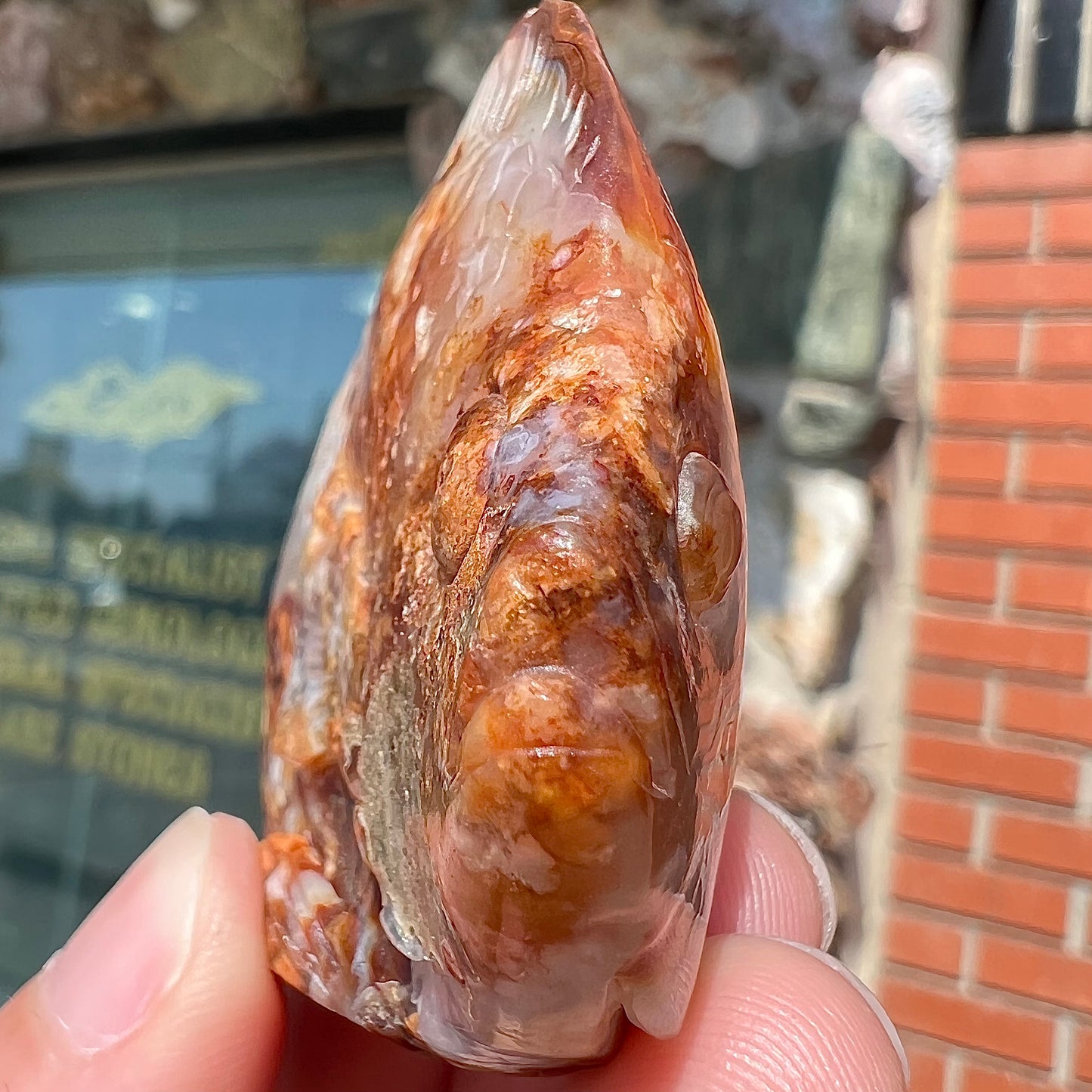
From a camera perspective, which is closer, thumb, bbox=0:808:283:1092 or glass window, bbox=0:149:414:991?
thumb, bbox=0:808:283:1092

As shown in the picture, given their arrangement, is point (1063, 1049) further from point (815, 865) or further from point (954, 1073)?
point (815, 865)

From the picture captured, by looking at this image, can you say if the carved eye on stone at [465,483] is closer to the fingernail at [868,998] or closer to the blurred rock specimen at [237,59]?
the fingernail at [868,998]

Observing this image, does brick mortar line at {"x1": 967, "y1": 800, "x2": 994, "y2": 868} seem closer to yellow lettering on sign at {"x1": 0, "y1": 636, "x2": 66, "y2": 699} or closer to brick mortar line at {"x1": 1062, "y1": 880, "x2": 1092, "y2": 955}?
brick mortar line at {"x1": 1062, "y1": 880, "x2": 1092, "y2": 955}

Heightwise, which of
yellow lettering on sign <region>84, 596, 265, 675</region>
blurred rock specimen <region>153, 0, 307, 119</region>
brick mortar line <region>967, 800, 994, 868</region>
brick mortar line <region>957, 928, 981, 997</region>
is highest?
blurred rock specimen <region>153, 0, 307, 119</region>

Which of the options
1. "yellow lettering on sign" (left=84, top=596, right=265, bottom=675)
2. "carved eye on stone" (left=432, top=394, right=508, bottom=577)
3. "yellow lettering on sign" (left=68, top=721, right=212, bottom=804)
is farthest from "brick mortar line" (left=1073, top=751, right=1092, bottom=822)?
"yellow lettering on sign" (left=68, top=721, right=212, bottom=804)

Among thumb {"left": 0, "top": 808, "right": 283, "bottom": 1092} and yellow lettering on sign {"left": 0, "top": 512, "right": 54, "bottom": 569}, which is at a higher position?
yellow lettering on sign {"left": 0, "top": 512, "right": 54, "bottom": 569}

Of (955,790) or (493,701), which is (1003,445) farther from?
(493,701)

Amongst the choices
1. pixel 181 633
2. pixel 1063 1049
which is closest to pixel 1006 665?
pixel 1063 1049
